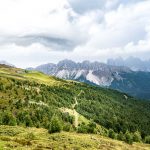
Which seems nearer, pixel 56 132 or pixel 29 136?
pixel 29 136

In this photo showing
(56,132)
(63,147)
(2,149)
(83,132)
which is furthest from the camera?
(83,132)

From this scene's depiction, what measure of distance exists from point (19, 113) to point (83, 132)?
72861mm

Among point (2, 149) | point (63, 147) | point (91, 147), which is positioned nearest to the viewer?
point (2, 149)

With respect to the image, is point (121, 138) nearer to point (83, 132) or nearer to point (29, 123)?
point (83, 132)

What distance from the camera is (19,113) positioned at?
7623 inches

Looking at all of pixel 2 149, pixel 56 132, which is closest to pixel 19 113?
pixel 56 132

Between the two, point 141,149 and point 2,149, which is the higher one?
point 2,149

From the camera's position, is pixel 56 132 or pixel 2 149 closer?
pixel 2 149

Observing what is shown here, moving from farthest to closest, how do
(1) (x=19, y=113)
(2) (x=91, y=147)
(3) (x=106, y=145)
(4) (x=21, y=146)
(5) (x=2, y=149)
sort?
(1) (x=19, y=113) < (3) (x=106, y=145) < (2) (x=91, y=147) < (4) (x=21, y=146) < (5) (x=2, y=149)

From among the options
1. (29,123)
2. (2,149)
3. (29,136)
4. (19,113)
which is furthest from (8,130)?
(19,113)

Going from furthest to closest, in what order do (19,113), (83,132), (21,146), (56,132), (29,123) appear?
(19,113), (29,123), (83,132), (56,132), (21,146)

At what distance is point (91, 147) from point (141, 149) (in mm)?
31111

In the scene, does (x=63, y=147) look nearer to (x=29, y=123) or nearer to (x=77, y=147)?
(x=77, y=147)

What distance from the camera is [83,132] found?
13012 centimetres
